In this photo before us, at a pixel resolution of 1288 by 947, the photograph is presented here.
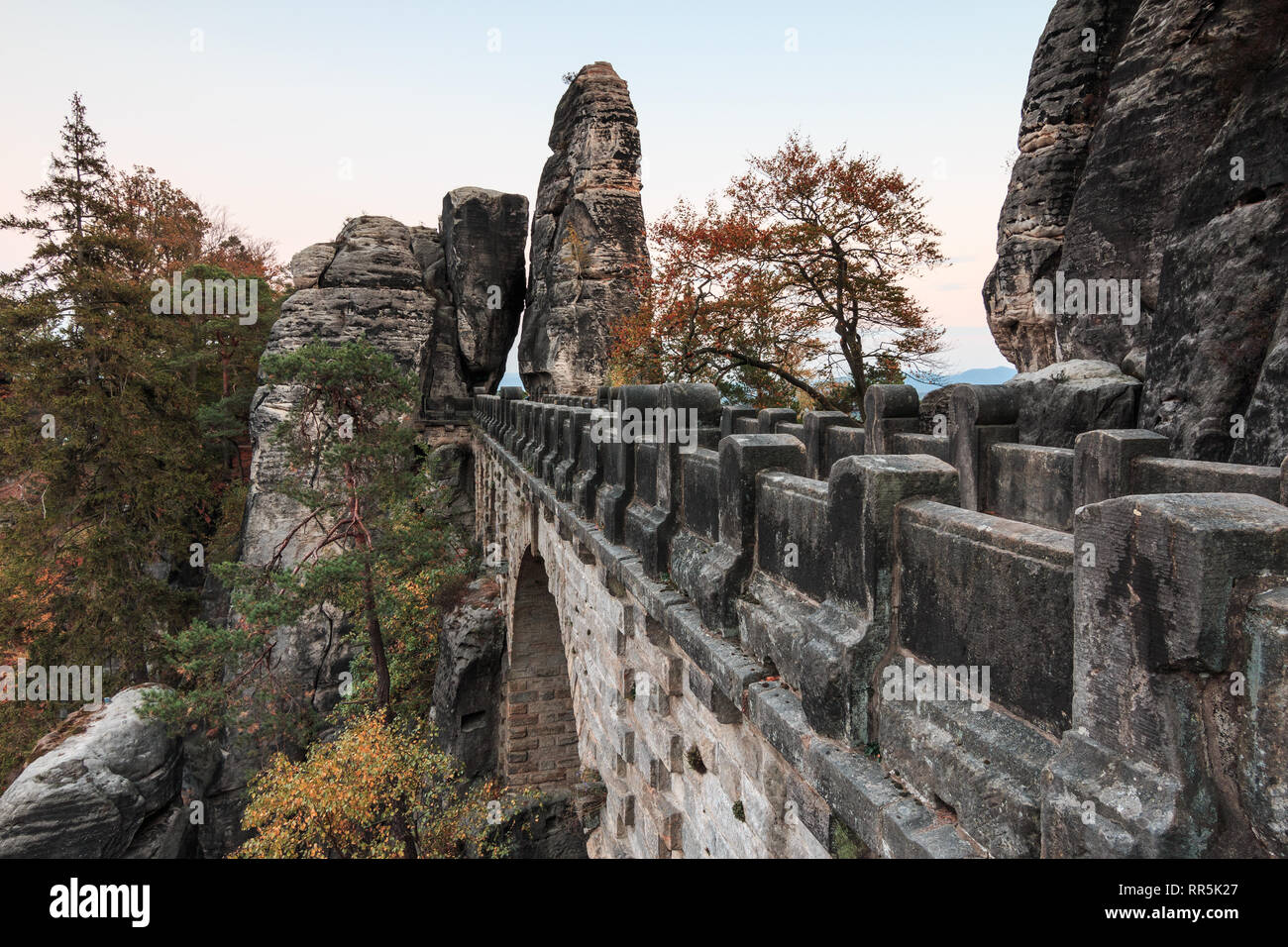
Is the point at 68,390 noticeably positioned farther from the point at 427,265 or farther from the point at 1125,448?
the point at 1125,448

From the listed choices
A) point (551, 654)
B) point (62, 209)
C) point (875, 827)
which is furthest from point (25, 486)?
point (875, 827)

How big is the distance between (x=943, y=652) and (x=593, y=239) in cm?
2338

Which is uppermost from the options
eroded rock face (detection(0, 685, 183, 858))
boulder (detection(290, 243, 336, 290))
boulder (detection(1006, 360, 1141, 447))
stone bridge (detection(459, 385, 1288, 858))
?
boulder (detection(290, 243, 336, 290))

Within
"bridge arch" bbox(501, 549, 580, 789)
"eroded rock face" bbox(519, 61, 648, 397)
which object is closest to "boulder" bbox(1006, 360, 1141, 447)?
"bridge arch" bbox(501, 549, 580, 789)

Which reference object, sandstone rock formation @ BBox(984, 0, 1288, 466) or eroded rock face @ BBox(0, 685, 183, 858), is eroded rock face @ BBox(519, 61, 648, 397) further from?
eroded rock face @ BBox(0, 685, 183, 858)

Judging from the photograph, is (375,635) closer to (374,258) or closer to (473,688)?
(473,688)

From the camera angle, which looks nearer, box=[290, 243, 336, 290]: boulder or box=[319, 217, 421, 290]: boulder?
box=[290, 243, 336, 290]: boulder

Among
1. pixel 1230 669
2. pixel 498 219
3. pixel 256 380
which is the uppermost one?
pixel 498 219

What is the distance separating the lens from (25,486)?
67.0 feet

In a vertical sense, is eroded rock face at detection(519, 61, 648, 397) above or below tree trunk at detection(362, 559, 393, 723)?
above

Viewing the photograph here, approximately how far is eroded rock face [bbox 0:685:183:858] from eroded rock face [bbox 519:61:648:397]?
50.0ft

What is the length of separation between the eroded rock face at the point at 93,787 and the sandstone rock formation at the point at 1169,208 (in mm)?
18298

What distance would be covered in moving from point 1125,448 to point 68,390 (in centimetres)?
2424

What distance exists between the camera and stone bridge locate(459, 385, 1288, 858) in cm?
119
